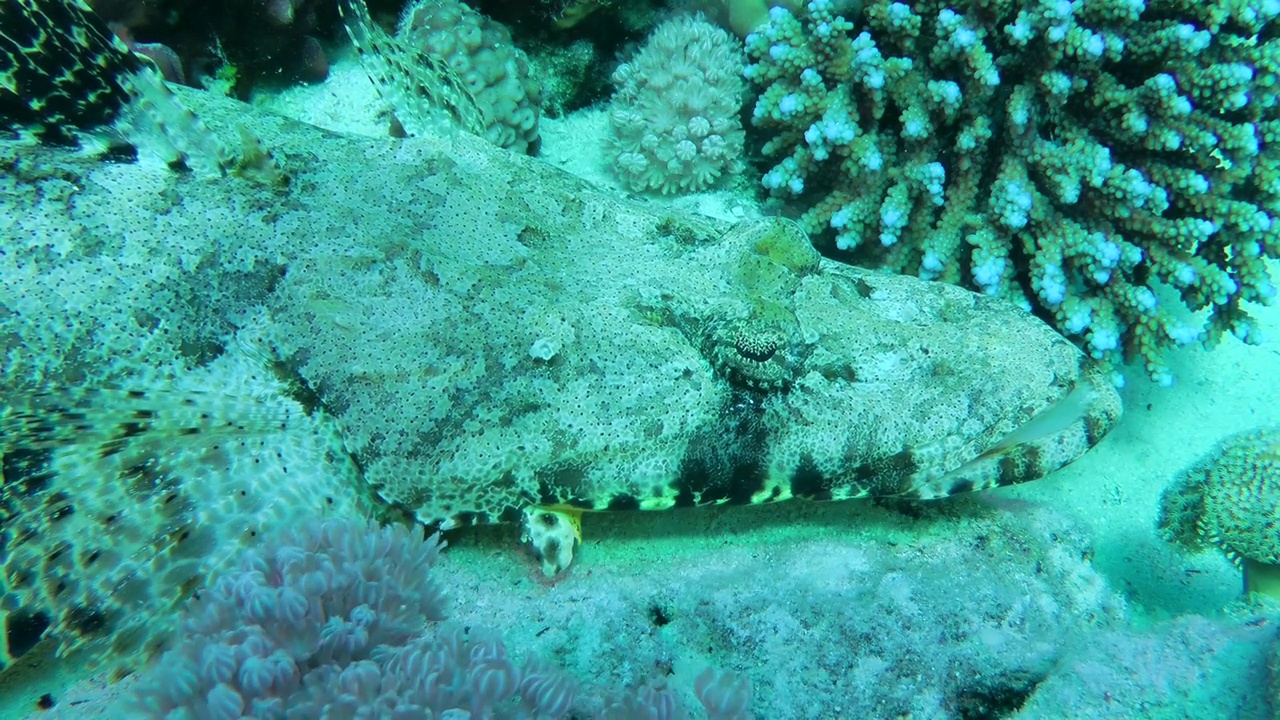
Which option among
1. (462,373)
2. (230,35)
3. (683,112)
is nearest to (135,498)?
(462,373)

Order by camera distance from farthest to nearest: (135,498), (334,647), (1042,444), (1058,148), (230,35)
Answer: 1. (230,35)
2. (1058,148)
3. (1042,444)
4. (135,498)
5. (334,647)

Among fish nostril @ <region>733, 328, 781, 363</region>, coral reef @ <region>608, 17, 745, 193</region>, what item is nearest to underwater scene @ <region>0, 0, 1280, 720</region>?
fish nostril @ <region>733, 328, 781, 363</region>

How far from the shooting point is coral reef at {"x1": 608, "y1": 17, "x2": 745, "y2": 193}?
5.27 metres

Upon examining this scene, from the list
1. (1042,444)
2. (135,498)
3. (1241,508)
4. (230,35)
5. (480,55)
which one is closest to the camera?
(135,498)

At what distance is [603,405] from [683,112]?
9.77ft

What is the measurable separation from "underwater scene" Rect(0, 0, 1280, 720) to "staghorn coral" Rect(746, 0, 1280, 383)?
3 centimetres

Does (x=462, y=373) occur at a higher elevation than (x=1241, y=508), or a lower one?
lower

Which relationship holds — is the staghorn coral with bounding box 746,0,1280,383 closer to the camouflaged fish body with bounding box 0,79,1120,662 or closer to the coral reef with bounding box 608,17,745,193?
the coral reef with bounding box 608,17,745,193

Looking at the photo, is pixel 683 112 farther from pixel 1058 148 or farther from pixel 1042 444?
pixel 1042 444

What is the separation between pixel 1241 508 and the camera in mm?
4113

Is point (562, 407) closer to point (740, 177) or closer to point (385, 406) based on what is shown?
point (385, 406)

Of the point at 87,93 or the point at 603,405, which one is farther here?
the point at 87,93

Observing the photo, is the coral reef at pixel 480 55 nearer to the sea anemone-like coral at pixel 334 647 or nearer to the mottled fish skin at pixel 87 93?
the mottled fish skin at pixel 87 93

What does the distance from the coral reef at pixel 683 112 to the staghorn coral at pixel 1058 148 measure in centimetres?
31
